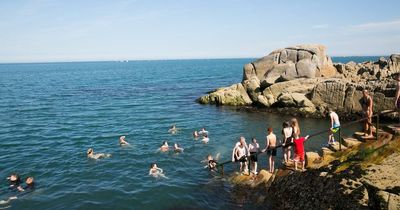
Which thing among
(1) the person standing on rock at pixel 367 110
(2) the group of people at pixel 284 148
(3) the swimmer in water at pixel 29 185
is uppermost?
(1) the person standing on rock at pixel 367 110

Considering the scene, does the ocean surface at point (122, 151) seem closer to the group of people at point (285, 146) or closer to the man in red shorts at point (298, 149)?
the group of people at point (285, 146)

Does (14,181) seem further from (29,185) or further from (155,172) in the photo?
(155,172)

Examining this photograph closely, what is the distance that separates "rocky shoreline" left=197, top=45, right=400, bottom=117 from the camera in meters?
36.3

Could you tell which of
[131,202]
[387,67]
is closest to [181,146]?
[131,202]

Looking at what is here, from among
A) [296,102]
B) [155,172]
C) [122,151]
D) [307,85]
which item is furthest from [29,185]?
[307,85]

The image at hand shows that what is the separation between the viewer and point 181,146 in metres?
29.4

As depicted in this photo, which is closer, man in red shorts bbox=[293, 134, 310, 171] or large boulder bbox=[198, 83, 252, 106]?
man in red shorts bbox=[293, 134, 310, 171]

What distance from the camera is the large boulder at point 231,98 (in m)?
47.8

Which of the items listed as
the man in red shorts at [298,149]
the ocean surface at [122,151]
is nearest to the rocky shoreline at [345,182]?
the man in red shorts at [298,149]

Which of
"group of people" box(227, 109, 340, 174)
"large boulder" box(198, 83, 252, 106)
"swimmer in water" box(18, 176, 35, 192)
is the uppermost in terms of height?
"group of people" box(227, 109, 340, 174)

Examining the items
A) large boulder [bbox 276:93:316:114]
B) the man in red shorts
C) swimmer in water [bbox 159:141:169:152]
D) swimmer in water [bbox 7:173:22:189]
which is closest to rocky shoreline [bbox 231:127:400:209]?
the man in red shorts

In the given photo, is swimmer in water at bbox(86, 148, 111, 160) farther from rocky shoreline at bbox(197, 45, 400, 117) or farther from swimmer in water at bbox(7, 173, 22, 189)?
rocky shoreline at bbox(197, 45, 400, 117)

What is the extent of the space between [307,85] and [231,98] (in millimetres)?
10266

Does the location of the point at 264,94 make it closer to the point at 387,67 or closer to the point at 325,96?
the point at 325,96
